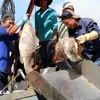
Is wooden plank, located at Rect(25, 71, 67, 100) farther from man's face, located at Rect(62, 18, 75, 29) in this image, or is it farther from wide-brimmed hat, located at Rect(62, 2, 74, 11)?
wide-brimmed hat, located at Rect(62, 2, 74, 11)

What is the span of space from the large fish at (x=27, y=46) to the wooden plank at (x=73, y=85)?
2.61 ft

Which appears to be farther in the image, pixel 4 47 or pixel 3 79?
pixel 4 47

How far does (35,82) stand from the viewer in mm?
3295

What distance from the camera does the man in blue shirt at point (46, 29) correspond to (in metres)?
5.30

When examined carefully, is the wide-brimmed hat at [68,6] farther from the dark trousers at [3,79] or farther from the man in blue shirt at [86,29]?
→ the dark trousers at [3,79]

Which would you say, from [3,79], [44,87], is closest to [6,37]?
[3,79]

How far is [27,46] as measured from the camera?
425 cm

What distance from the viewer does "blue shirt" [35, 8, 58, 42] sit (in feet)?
17.5

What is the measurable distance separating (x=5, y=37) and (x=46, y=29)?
0.86m

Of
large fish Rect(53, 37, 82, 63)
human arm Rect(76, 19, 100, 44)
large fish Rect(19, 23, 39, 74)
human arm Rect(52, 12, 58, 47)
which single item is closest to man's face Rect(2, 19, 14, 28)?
large fish Rect(19, 23, 39, 74)

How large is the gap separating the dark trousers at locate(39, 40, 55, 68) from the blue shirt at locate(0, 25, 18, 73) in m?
0.63

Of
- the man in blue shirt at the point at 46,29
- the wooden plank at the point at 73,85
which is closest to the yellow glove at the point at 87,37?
the wooden plank at the point at 73,85

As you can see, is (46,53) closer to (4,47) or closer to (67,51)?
(4,47)

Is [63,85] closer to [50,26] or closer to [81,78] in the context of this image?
[81,78]
